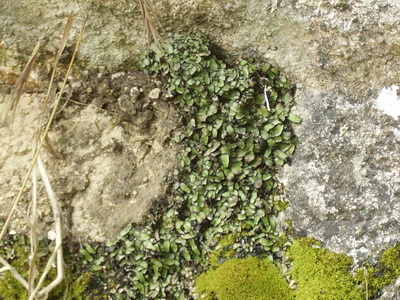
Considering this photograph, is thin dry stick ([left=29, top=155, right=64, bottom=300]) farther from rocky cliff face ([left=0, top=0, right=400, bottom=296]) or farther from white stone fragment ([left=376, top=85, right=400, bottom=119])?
white stone fragment ([left=376, top=85, right=400, bottom=119])

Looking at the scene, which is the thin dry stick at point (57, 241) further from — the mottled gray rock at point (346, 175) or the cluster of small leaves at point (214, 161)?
the mottled gray rock at point (346, 175)

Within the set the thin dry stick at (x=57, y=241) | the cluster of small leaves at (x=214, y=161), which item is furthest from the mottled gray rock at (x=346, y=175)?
the thin dry stick at (x=57, y=241)

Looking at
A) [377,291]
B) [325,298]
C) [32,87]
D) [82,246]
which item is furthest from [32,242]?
[377,291]

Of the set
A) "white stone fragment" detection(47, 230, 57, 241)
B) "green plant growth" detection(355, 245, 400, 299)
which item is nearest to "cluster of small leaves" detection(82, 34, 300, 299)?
"white stone fragment" detection(47, 230, 57, 241)

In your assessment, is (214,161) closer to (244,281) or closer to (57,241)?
(244,281)

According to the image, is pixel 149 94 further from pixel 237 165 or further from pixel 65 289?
pixel 65 289

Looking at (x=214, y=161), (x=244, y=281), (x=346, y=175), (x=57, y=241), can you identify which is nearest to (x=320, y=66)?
(x=346, y=175)
